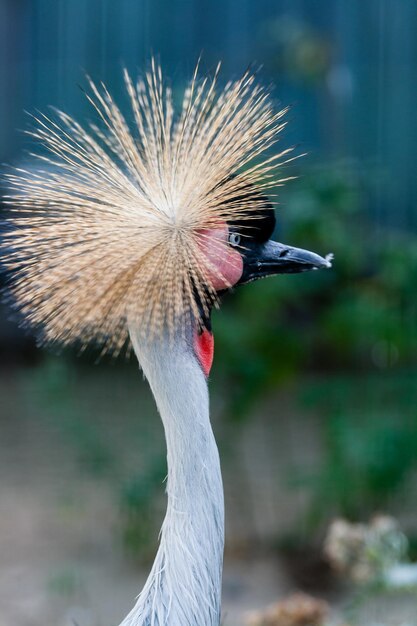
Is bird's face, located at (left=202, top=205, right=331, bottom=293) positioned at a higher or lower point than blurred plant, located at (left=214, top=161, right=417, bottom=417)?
higher

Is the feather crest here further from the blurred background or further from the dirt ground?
the dirt ground

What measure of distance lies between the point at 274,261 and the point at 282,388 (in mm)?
1844

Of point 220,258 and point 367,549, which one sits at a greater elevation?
point 220,258

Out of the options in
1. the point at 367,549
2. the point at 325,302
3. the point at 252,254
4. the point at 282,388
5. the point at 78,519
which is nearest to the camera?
the point at 252,254

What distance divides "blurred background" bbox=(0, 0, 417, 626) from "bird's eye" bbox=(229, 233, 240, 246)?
557 mm

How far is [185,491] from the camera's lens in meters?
1.27

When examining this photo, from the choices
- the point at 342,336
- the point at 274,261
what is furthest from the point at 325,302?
the point at 274,261

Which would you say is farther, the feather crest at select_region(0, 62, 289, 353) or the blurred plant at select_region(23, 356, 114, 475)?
the blurred plant at select_region(23, 356, 114, 475)

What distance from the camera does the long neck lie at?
126 centimetres

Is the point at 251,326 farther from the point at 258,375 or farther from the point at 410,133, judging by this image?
the point at 410,133

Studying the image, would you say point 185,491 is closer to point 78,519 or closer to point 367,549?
point 367,549

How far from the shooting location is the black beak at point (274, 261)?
1361 mm

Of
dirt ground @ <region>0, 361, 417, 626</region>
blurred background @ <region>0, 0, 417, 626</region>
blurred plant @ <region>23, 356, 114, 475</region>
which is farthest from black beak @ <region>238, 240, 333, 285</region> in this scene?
blurred plant @ <region>23, 356, 114, 475</region>

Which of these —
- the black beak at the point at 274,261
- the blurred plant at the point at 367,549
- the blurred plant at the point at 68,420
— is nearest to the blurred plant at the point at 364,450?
the blurred plant at the point at 367,549
